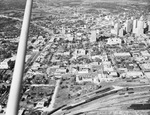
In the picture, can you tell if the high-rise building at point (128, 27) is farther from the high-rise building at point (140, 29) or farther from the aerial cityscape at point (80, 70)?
the high-rise building at point (140, 29)

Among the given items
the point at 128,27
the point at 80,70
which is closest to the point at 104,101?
the point at 80,70

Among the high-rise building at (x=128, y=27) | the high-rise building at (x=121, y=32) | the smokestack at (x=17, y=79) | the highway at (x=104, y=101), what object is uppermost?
the smokestack at (x=17, y=79)

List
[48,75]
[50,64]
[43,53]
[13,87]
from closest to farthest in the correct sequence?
1. [13,87]
2. [48,75]
3. [50,64]
4. [43,53]

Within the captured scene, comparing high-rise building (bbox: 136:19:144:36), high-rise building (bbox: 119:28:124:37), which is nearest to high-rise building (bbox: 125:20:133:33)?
high-rise building (bbox: 136:19:144:36)

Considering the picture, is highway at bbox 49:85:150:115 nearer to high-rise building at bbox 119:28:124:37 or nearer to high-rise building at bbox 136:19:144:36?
high-rise building at bbox 119:28:124:37

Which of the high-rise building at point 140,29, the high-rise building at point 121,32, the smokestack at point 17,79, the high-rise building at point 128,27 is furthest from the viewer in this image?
the high-rise building at point 128,27

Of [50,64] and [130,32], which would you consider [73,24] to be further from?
[50,64]

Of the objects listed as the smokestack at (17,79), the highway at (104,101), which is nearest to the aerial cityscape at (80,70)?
the highway at (104,101)

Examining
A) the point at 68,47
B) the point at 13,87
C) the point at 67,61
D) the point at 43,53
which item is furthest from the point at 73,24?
the point at 13,87
